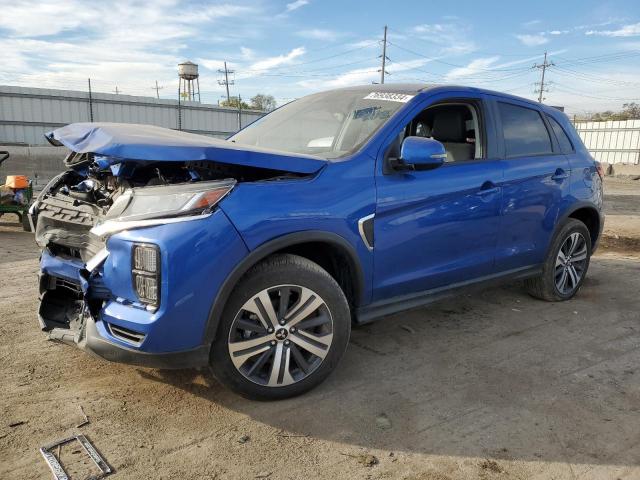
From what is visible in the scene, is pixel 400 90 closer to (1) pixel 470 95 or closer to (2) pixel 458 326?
(1) pixel 470 95

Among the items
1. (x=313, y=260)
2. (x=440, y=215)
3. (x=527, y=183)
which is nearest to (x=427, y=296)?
(x=440, y=215)

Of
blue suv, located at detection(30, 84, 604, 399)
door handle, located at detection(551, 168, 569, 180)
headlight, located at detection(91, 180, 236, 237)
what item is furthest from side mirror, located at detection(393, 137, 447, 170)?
door handle, located at detection(551, 168, 569, 180)

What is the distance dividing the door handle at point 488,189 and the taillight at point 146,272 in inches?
92.1

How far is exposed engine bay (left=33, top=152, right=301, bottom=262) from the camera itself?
2.79m

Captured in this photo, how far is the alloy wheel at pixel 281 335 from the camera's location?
9.12ft

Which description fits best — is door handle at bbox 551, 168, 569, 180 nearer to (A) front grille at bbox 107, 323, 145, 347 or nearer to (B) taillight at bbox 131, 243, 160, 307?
(B) taillight at bbox 131, 243, 160, 307

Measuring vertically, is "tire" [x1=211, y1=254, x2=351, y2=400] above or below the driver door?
below

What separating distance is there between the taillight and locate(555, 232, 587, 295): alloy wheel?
12.1 ft

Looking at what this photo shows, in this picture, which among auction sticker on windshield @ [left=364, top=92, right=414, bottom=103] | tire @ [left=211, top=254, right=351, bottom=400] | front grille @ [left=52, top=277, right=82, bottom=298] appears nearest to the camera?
tire @ [left=211, top=254, right=351, bottom=400]

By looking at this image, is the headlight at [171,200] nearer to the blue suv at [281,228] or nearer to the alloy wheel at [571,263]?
the blue suv at [281,228]

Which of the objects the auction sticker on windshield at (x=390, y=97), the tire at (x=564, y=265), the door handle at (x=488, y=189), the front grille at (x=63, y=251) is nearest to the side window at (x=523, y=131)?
the door handle at (x=488, y=189)

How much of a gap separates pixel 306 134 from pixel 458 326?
197 cm

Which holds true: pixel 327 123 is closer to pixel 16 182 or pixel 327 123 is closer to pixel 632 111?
pixel 16 182

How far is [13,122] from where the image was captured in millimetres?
18453
